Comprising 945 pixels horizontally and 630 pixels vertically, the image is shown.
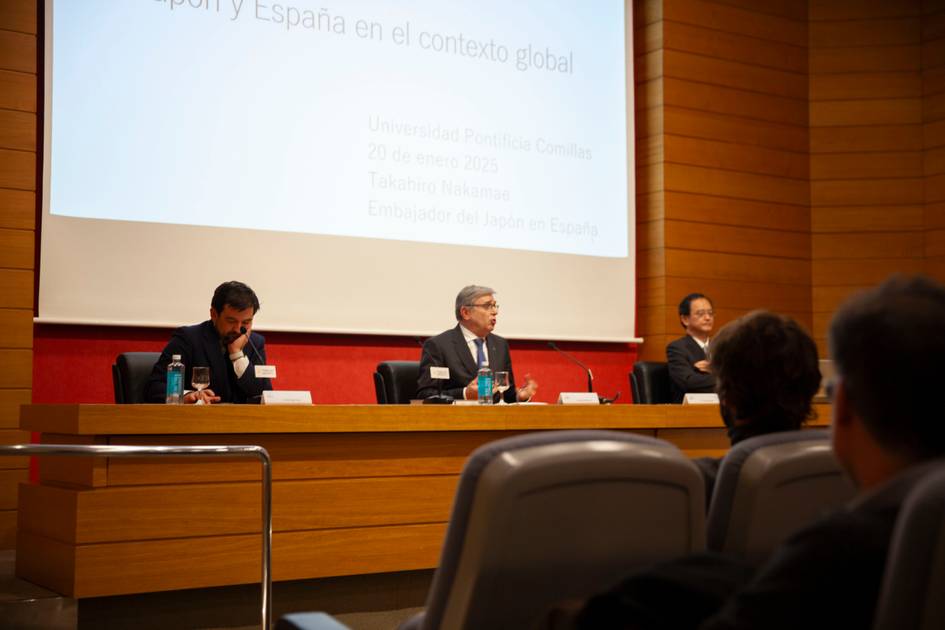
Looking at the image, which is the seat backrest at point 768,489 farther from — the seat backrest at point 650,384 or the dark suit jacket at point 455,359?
the seat backrest at point 650,384

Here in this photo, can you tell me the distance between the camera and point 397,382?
488cm

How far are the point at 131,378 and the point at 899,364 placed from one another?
3706 millimetres

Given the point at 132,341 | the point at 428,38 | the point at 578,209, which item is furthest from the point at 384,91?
the point at 132,341

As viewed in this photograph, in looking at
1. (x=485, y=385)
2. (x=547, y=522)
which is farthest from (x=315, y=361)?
(x=547, y=522)

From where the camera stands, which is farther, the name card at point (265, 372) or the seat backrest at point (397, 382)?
the seat backrest at point (397, 382)

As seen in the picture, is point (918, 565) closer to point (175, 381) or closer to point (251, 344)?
point (175, 381)

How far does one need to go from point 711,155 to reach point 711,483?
561 centimetres

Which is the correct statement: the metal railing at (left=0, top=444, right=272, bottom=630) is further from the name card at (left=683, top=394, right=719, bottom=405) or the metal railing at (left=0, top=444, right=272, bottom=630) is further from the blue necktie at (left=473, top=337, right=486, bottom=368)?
the blue necktie at (left=473, top=337, right=486, bottom=368)

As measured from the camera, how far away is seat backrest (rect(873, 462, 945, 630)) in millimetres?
898

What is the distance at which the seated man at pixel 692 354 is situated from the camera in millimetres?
5660

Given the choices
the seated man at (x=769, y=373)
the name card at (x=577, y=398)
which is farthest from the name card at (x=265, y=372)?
the seated man at (x=769, y=373)

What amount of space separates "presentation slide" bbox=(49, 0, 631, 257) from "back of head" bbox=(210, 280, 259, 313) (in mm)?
1109

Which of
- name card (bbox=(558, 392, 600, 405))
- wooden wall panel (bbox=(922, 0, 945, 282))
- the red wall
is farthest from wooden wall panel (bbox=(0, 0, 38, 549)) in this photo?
wooden wall panel (bbox=(922, 0, 945, 282))

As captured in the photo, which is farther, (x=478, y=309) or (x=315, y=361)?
(x=315, y=361)
